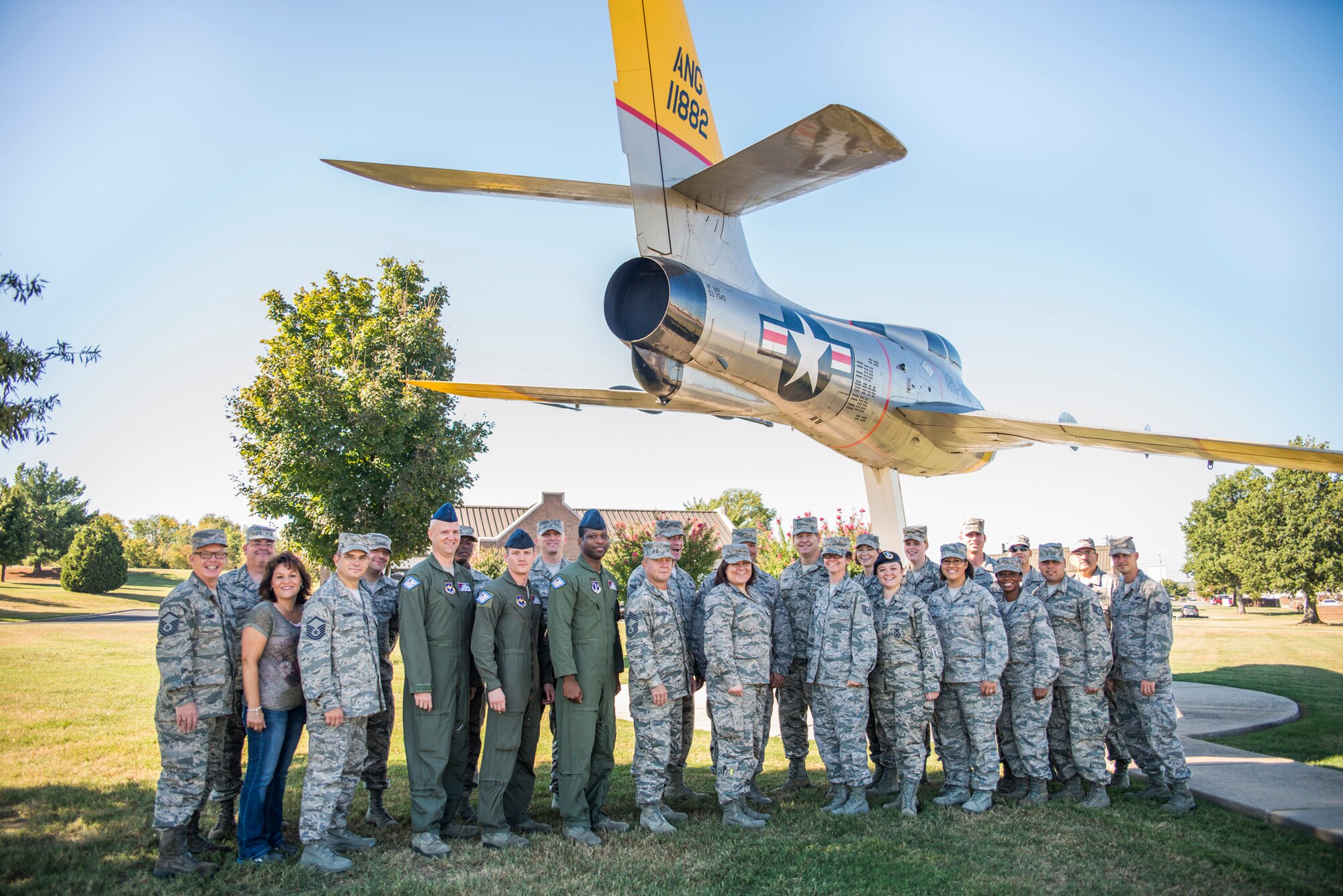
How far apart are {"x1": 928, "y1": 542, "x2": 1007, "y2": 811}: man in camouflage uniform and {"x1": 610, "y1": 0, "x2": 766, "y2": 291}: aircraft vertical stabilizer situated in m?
3.44

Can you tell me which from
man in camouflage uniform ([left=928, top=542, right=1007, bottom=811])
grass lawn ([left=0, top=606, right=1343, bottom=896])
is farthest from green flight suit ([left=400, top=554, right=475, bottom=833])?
man in camouflage uniform ([left=928, top=542, right=1007, bottom=811])

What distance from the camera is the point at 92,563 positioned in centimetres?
3097

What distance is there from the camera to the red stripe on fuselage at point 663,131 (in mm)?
6473

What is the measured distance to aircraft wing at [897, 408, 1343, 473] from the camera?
656cm

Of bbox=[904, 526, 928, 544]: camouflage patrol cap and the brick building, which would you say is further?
the brick building

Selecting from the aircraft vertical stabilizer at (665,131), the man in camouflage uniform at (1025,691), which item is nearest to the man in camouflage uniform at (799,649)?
the man in camouflage uniform at (1025,691)

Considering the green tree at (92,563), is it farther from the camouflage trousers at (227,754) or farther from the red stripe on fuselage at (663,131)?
the red stripe on fuselage at (663,131)

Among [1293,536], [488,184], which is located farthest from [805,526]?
[1293,536]

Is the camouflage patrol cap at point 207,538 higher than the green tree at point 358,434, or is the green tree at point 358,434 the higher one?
the green tree at point 358,434

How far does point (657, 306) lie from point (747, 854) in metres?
4.08

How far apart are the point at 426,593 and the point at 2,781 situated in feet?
13.5

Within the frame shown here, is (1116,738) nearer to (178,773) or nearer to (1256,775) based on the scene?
(1256,775)

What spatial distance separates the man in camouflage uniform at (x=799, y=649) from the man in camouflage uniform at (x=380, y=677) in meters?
3.01

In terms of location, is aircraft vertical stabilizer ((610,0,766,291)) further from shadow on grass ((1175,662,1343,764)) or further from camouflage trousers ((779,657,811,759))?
shadow on grass ((1175,662,1343,764))
